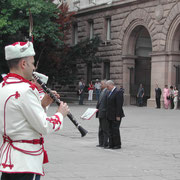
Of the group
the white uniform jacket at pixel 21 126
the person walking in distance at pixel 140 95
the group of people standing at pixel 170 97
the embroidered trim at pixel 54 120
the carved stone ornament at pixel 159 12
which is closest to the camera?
the white uniform jacket at pixel 21 126

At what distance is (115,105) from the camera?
470 inches

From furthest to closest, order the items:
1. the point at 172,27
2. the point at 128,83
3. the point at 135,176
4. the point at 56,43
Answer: the point at 128,83
the point at 56,43
the point at 172,27
the point at 135,176

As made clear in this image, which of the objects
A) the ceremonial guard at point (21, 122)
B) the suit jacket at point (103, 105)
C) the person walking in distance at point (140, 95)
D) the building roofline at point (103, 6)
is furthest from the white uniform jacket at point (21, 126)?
the building roofline at point (103, 6)

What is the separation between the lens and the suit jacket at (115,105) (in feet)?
38.6

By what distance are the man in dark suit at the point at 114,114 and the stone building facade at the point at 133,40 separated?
18.2m

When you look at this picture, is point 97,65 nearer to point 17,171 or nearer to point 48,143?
point 48,143

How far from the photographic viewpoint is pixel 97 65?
120 feet

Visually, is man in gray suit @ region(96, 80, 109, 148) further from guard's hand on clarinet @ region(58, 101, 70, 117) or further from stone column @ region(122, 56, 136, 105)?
stone column @ region(122, 56, 136, 105)

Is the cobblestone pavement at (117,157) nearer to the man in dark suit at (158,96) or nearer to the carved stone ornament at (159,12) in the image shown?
the man in dark suit at (158,96)

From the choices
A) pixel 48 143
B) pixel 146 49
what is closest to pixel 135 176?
pixel 48 143

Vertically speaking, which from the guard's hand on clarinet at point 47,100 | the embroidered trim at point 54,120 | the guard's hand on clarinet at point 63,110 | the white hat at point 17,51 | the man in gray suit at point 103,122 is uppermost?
the white hat at point 17,51

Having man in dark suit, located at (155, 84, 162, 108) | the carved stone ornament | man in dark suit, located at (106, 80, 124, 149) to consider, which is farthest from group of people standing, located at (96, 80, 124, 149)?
the carved stone ornament

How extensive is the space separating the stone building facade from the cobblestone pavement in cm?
1541

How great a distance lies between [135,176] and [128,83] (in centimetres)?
2642
